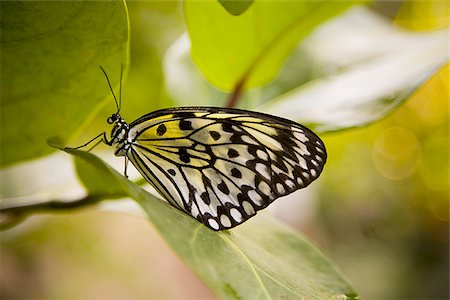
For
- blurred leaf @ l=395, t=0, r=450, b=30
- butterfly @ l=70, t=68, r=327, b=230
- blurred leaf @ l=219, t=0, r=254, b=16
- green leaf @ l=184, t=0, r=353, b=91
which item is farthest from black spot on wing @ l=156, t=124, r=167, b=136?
blurred leaf @ l=395, t=0, r=450, b=30

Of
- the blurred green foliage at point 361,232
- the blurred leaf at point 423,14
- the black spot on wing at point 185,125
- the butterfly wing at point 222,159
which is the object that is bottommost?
the blurred green foliage at point 361,232

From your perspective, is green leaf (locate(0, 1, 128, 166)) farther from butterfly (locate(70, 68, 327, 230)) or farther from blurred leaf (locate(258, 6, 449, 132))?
blurred leaf (locate(258, 6, 449, 132))

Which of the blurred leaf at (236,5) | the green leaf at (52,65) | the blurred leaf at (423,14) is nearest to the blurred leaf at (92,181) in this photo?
the green leaf at (52,65)

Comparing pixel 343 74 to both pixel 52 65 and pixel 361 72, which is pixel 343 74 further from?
pixel 52 65

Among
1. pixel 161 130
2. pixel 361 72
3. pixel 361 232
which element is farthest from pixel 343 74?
pixel 361 232

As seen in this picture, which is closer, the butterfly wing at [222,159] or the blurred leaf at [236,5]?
the blurred leaf at [236,5]

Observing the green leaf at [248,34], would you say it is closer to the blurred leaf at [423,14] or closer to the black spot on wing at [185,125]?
the black spot on wing at [185,125]
